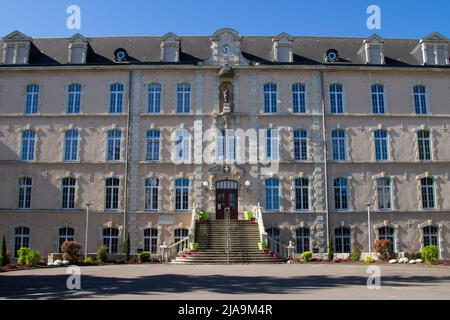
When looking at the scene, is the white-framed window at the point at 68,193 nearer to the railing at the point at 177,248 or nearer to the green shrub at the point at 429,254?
the railing at the point at 177,248

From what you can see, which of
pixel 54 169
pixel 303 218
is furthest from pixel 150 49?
pixel 303 218

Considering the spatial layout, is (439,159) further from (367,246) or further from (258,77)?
(258,77)

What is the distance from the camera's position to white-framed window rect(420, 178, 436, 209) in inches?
1145

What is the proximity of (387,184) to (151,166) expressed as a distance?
595 inches

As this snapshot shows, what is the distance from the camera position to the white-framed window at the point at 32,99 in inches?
1181

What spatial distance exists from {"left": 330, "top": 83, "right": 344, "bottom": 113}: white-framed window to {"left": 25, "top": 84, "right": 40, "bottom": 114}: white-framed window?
19379mm

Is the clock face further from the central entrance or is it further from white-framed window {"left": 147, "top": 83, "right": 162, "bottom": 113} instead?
the central entrance

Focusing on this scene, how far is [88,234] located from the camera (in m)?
28.1

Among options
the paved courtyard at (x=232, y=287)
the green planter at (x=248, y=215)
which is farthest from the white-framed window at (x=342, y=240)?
the paved courtyard at (x=232, y=287)

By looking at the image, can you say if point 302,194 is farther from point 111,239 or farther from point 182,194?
point 111,239

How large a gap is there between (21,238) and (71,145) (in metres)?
6.47

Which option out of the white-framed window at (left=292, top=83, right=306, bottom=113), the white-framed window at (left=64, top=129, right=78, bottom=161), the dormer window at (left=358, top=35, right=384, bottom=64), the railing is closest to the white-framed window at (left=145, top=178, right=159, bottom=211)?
the railing

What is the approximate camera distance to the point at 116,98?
1184 inches

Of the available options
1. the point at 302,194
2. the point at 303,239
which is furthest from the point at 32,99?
the point at 303,239
